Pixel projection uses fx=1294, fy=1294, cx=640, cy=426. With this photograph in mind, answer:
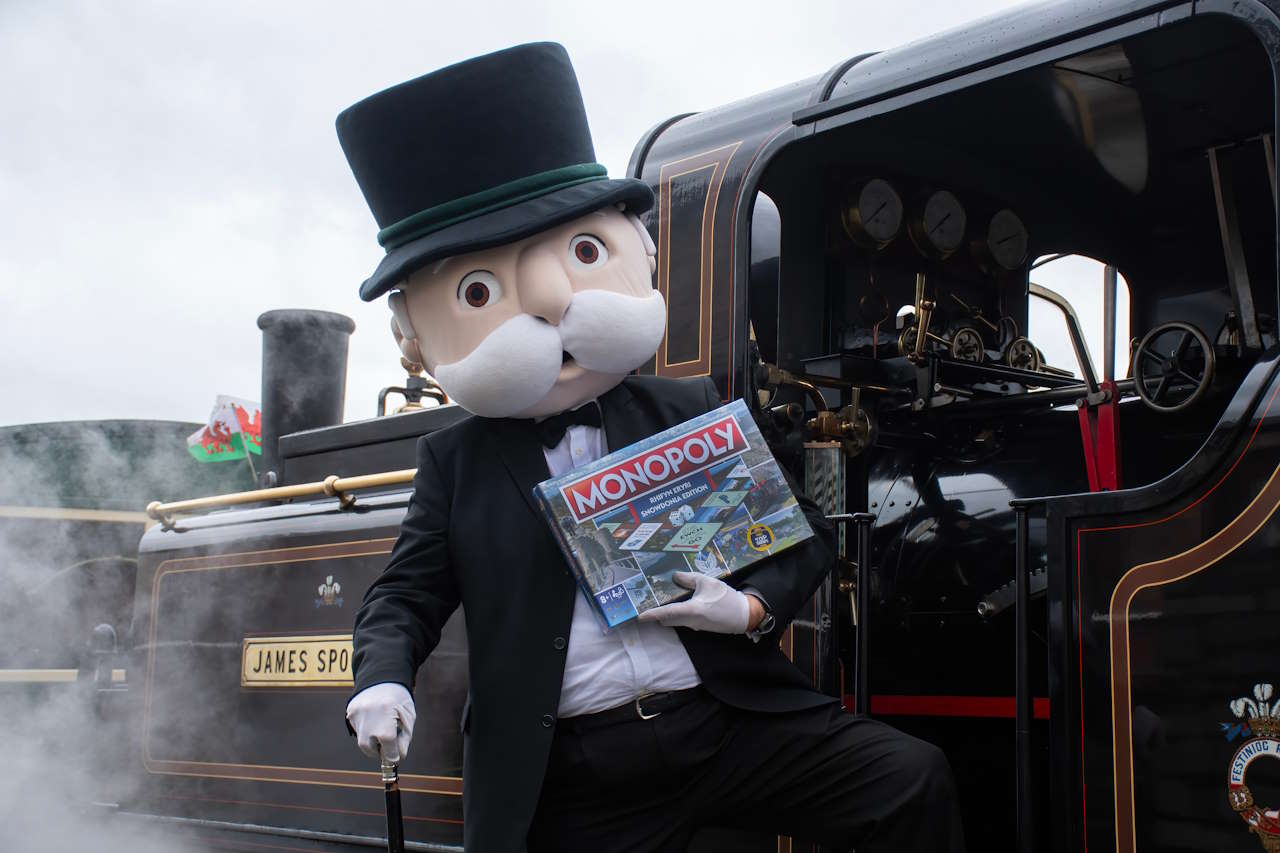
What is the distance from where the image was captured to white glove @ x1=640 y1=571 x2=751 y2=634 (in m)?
1.87

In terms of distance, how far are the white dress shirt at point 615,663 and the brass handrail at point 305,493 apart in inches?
55.0

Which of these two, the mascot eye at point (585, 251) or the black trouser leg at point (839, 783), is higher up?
the mascot eye at point (585, 251)

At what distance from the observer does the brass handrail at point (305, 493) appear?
3396 mm

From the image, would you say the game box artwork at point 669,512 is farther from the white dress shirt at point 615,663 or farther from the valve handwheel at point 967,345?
the valve handwheel at point 967,345

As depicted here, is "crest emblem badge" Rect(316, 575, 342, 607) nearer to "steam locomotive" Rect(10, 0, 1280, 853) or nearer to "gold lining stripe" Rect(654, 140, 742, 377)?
"steam locomotive" Rect(10, 0, 1280, 853)

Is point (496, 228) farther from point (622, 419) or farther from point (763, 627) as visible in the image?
point (763, 627)

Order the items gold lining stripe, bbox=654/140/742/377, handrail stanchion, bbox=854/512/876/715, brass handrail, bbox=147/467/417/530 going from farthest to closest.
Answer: brass handrail, bbox=147/467/417/530 < gold lining stripe, bbox=654/140/742/377 < handrail stanchion, bbox=854/512/876/715

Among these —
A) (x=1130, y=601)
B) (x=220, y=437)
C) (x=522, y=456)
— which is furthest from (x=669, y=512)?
(x=220, y=437)

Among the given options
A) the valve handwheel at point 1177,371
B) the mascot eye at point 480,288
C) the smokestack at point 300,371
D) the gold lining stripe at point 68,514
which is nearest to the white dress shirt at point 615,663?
the mascot eye at point 480,288

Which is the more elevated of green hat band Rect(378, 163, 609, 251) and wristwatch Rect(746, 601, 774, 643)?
green hat band Rect(378, 163, 609, 251)

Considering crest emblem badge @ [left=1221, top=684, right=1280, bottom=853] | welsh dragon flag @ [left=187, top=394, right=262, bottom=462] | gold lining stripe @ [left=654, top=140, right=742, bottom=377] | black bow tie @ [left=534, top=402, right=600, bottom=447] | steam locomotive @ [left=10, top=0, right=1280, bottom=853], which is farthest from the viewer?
welsh dragon flag @ [left=187, top=394, right=262, bottom=462]

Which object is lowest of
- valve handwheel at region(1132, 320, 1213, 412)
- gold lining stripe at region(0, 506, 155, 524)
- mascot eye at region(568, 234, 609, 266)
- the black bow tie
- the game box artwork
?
gold lining stripe at region(0, 506, 155, 524)

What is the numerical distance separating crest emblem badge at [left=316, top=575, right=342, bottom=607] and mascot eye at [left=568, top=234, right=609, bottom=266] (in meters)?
1.83

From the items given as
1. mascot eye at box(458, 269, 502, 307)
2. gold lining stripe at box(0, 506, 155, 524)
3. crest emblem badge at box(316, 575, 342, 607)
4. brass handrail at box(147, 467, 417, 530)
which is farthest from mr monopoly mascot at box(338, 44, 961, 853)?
gold lining stripe at box(0, 506, 155, 524)
